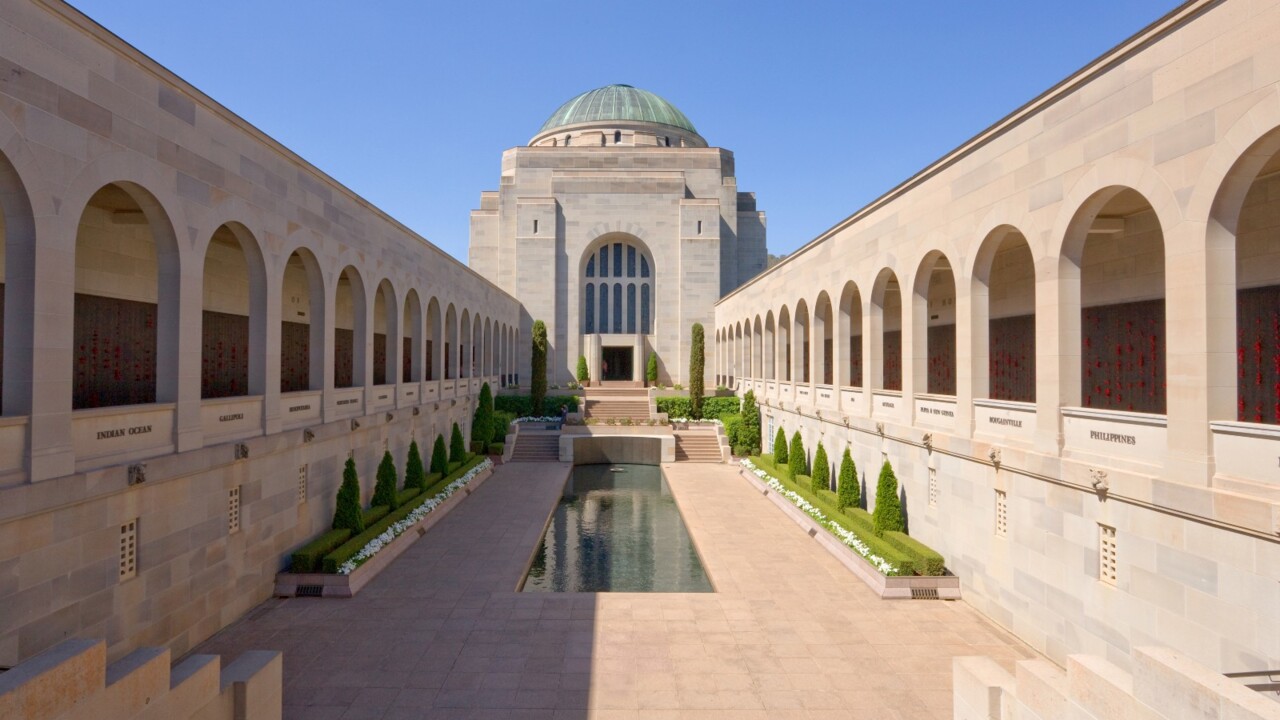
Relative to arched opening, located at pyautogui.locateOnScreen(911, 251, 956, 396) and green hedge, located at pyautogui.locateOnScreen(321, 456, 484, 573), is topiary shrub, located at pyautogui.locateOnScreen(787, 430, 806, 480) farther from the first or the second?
green hedge, located at pyautogui.locateOnScreen(321, 456, 484, 573)

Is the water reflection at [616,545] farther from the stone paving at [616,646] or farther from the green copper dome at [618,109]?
the green copper dome at [618,109]

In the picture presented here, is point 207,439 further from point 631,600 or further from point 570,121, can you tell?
point 570,121

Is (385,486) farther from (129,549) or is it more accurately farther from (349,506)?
(129,549)

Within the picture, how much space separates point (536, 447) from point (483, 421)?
10.0 ft

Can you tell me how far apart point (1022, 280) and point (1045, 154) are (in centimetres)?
676

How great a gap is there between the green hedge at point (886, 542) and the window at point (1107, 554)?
12.9 feet

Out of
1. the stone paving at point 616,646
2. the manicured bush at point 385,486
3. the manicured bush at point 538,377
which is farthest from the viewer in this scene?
the manicured bush at point 538,377

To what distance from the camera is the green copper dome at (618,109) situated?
57906 mm

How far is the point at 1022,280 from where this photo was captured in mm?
16516

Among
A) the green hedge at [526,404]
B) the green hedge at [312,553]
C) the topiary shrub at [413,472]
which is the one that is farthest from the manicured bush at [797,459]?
the green hedge at [526,404]

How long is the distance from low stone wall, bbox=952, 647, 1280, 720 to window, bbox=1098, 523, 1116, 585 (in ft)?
8.87

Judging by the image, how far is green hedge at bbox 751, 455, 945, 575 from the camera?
42.9 feet

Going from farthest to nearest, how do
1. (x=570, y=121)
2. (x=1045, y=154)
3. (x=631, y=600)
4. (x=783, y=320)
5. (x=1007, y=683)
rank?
1. (x=570, y=121)
2. (x=783, y=320)
3. (x=631, y=600)
4. (x=1045, y=154)
5. (x=1007, y=683)

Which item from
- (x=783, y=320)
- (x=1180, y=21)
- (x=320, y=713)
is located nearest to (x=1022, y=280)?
(x=1180, y=21)
